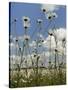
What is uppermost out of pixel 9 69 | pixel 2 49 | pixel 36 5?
pixel 36 5

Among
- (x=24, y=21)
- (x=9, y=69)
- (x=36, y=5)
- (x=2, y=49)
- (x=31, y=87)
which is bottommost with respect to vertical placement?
(x=31, y=87)

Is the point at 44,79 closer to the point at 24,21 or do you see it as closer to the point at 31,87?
the point at 31,87

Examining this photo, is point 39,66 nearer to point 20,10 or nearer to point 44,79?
→ point 44,79

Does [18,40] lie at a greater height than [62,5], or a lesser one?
lesser

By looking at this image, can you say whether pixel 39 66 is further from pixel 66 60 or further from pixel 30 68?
pixel 66 60

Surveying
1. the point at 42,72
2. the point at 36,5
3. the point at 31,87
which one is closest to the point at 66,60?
the point at 42,72

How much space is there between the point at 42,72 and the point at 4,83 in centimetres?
37

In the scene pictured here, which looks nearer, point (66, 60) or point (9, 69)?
point (9, 69)

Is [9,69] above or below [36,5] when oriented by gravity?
below

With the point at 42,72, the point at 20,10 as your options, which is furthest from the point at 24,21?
the point at 42,72

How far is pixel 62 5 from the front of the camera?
8.25 feet

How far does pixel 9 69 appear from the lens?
2359 mm

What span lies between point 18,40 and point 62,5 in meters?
0.56

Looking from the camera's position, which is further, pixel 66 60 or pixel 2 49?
pixel 66 60
